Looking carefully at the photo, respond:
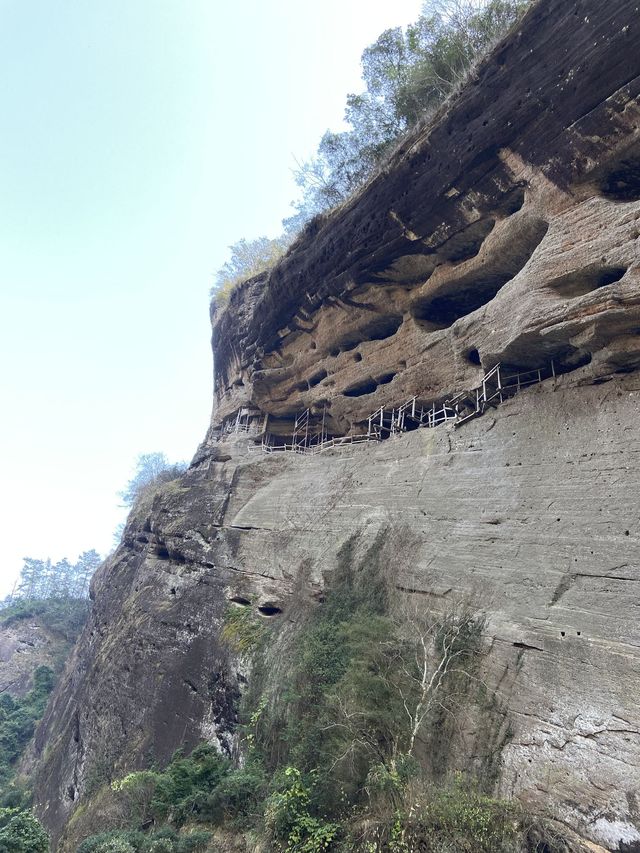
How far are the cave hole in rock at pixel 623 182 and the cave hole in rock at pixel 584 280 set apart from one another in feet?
5.82

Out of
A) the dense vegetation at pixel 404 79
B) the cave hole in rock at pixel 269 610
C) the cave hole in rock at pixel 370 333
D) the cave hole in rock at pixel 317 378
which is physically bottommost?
the cave hole in rock at pixel 269 610

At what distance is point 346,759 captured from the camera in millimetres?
6812

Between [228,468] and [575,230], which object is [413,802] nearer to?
[575,230]

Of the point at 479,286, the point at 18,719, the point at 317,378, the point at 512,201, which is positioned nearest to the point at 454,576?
the point at 479,286

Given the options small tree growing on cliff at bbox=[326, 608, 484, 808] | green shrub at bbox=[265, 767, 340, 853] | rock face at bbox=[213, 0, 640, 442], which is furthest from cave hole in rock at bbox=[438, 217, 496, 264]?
green shrub at bbox=[265, 767, 340, 853]

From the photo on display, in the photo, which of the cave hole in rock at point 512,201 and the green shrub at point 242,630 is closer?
the cave hole in rock at point 512,201

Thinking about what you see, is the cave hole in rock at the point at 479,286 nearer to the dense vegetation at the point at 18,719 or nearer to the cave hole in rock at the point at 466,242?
the cave hole in rock at the point at 466,242

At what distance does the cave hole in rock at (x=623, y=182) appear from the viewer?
8.82 meters

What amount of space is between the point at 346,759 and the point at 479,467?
17.7ft

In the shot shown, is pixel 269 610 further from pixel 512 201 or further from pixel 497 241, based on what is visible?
pixel 512 201

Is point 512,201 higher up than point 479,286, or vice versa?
point 512,201

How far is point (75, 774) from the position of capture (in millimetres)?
12789

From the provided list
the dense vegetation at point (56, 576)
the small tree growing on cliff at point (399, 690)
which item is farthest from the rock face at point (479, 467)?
the dense vegetation at point (56, 576)

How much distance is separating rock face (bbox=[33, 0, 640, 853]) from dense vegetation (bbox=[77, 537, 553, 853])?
550mm
